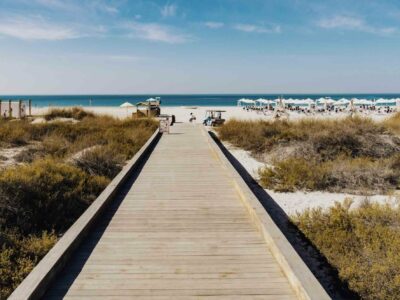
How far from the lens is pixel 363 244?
5.49m

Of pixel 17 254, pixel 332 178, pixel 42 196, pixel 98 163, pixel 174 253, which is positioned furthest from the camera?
pixel 98 163

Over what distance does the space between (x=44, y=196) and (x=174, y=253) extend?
381 centimetres

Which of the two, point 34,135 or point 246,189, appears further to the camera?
point 34,135

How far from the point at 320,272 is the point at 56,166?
6.31 m

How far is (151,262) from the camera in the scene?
424 centimetres

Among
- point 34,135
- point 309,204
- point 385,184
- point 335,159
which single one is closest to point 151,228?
point 309,204

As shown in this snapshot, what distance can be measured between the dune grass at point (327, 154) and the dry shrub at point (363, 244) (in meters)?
2.18

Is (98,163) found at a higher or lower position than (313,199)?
higher

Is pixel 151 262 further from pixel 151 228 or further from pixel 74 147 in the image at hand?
pixel 74 147

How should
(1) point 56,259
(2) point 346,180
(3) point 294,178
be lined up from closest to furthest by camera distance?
1. (1) point 56,259
2. (3) point 294,178
3. (2) point 346,180

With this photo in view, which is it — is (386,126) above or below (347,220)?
above

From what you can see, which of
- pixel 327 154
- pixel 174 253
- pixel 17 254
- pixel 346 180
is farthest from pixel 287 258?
pixel 327 154

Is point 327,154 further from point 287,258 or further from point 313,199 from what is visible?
point 287,258

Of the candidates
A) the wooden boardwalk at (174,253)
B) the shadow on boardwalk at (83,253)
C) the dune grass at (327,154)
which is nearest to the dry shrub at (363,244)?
the wooden boardwalk at (174,253)
